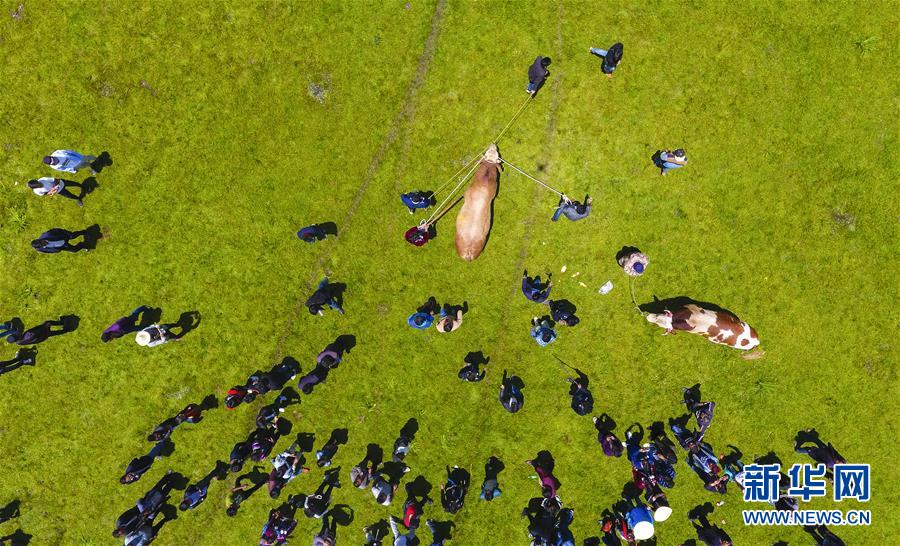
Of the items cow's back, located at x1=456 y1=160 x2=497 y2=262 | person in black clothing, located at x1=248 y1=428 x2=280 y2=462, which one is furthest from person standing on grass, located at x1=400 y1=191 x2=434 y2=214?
person in black clothing, located at x1=248 y1=428 x2=280 y2=462

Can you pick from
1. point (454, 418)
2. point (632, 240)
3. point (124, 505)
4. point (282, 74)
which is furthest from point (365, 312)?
point (124, 505)

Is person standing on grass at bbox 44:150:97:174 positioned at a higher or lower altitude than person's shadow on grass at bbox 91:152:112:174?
lower

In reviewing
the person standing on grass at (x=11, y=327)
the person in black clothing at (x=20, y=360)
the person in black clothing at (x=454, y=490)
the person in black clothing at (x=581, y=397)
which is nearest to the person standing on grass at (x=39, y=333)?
the person standing on grass at (x=11, y=327)

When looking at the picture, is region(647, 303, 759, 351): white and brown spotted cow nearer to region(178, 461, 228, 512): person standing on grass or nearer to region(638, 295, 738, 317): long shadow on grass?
region(638, 295, 738, 317): long shadow on grass

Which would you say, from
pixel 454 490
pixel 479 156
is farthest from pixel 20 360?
pixel 479 156

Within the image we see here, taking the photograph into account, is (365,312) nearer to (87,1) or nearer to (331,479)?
(331,479)
